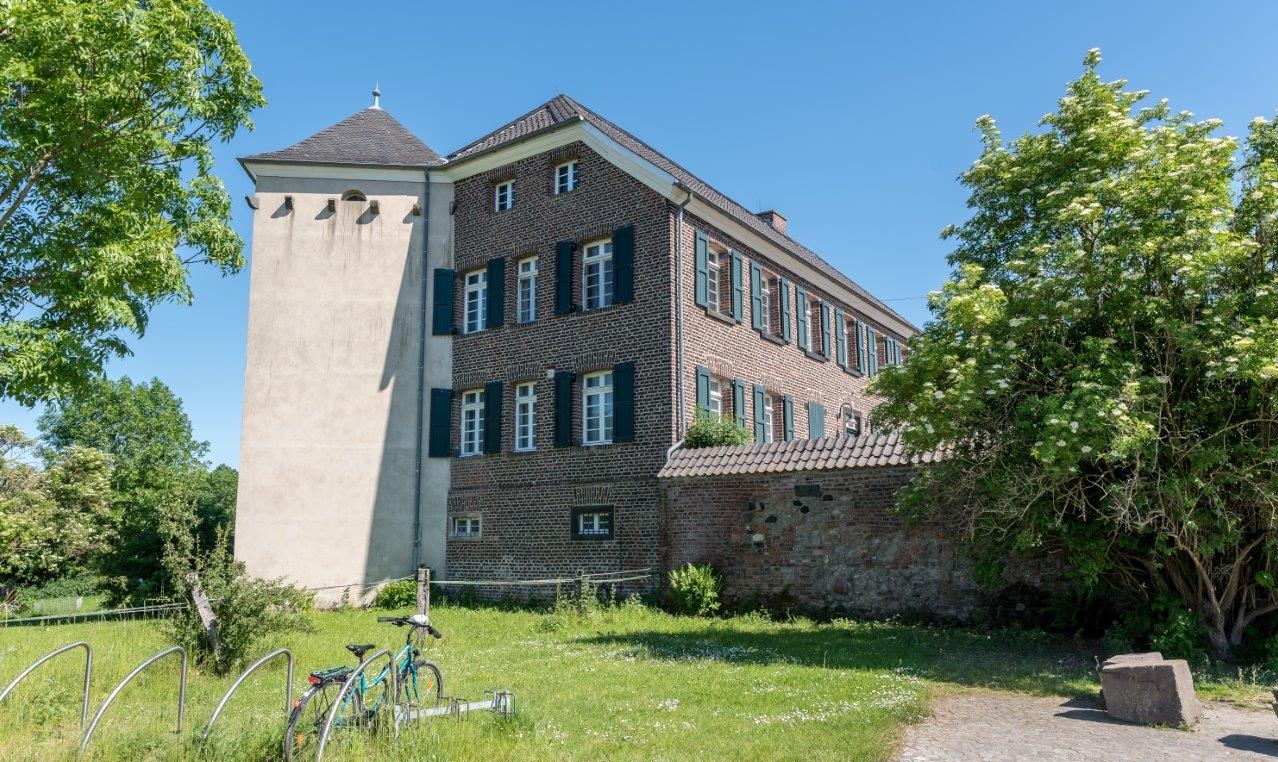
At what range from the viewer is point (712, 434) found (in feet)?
54.4

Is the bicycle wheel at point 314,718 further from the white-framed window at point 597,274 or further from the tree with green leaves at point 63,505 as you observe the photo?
the tree with green leaves at point 63,505

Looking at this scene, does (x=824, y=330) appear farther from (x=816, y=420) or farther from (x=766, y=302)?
(x=766, y=302)

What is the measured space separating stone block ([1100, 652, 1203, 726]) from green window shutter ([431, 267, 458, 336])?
15.5 metres

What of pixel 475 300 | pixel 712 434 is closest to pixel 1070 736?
pixel 712 434

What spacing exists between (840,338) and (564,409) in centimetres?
961

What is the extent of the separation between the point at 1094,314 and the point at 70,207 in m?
11.1

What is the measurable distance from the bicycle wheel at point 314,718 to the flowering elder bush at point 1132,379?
6.57 m

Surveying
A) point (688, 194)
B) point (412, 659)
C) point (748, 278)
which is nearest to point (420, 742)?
point (412, 659)

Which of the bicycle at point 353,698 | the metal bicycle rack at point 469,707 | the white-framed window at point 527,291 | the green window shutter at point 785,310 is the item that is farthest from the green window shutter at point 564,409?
the metal bicycle rack at point 469,707

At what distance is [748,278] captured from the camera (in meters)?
20.2

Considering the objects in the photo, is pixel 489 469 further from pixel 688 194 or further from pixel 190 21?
pixel 190 21

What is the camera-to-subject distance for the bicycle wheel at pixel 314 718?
568 centimetres

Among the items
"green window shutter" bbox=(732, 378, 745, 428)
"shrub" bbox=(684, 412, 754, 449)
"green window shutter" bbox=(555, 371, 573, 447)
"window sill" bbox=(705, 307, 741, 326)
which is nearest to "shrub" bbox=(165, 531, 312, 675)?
"shrub" bbox=(684, 412, 754, 449)

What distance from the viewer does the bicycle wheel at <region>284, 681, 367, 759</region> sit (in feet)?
18.6
